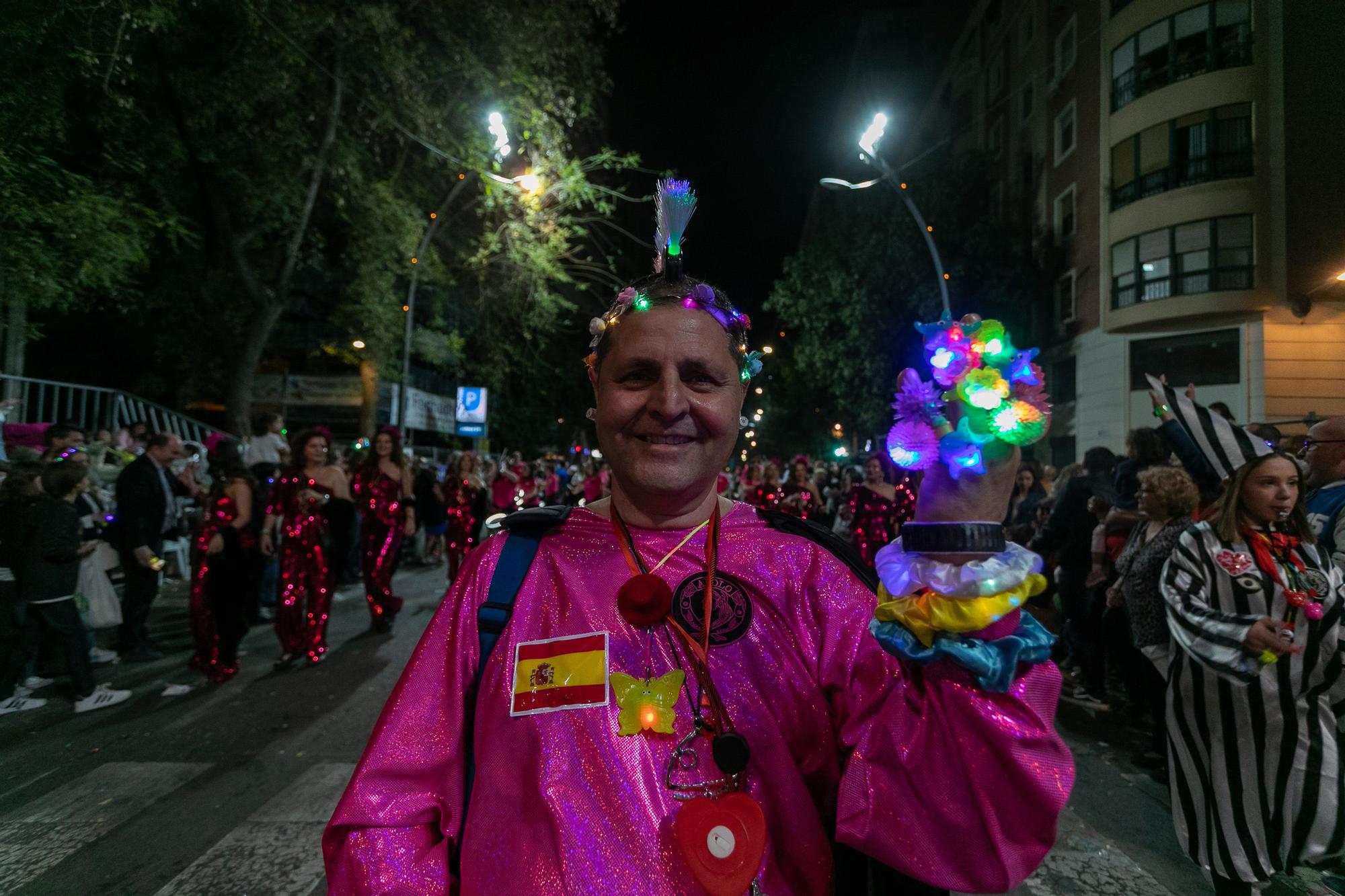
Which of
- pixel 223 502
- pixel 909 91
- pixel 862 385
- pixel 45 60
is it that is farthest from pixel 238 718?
pixel 909 91

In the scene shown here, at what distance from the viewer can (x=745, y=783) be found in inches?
57.0

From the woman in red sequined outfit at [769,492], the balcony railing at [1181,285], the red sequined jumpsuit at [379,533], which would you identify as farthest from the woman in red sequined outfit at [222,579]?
the balcony railing at [1181,285]

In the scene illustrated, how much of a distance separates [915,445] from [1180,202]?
2166 centimetres

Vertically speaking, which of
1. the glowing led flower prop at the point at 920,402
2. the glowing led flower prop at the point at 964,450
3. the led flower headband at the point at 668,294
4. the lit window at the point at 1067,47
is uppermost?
the lit window at the point at 1067,47

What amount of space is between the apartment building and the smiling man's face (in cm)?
1221

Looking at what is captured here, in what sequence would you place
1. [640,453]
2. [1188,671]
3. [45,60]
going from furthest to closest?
[45,60] → [1188,671] → [640,453]

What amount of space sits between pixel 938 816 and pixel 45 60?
1058cm

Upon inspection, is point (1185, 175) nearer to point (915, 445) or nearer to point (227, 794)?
point (915, 445)

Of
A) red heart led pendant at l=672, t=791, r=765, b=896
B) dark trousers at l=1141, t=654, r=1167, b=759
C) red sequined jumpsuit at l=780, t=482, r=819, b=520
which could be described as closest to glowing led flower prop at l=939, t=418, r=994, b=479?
red heart led pendant at l=672, t=791, r=765, b=896

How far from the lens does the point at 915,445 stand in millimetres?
1240

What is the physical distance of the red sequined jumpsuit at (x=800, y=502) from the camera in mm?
9297

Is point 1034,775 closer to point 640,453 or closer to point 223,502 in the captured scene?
point 640,453

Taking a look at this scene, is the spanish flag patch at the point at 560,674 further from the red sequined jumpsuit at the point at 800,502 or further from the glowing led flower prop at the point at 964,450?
the red sequined jumpsuit at the point at 800,502

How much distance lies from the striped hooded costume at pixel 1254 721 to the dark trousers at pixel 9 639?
7350 millimetres
